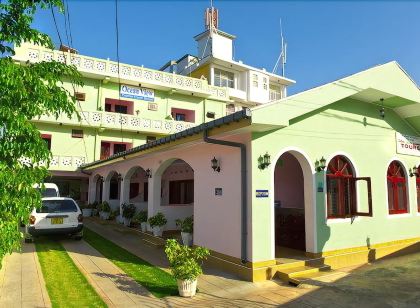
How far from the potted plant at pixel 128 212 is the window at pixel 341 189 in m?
9.73

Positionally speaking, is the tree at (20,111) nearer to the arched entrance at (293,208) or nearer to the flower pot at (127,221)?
the arched entrance at (293,208)

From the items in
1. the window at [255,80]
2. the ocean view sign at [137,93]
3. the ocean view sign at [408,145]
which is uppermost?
the window at [255,80]

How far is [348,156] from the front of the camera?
410 inches

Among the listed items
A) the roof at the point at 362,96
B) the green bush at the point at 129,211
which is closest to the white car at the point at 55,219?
the green bush at the point at 129,211

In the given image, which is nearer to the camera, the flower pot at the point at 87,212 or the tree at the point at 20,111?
the tree at the point at 20,111

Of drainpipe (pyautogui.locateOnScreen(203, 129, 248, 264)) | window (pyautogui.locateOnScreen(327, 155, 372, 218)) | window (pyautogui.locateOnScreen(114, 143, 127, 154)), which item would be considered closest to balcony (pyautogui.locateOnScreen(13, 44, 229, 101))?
window (pyautogui.locateOnScreen(114, 143, 127, 154))

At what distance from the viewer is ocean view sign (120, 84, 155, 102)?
27.6 metres

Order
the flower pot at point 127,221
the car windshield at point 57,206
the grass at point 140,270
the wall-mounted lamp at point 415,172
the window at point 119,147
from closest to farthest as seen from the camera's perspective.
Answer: the grass at point 140,270, the car windshield at point 57,206, the wall-mounted lamp at point 415,172, the flower pot at point 127,221, the window at point 119,147

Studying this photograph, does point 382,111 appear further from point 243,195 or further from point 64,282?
point 64,282

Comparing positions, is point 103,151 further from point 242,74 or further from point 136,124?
point 242,74

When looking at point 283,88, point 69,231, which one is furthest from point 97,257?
point 283,88

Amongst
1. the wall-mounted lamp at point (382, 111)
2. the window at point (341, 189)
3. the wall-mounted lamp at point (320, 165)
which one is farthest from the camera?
the wall-mounted lamp at point (382, 111)

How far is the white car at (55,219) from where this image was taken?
11.8m

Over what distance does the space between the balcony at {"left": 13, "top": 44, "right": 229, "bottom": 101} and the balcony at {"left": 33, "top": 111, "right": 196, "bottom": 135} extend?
10.0 ft
